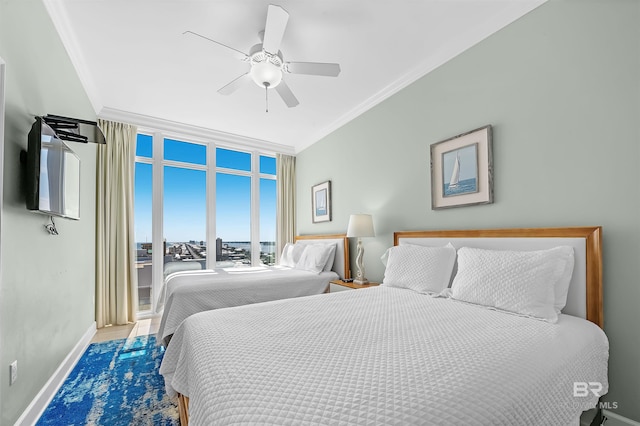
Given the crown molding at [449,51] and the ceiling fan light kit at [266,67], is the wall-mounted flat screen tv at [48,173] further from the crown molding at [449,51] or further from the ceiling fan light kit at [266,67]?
the crown molding at [449,51]

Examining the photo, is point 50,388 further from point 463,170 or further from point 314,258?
point 463,170

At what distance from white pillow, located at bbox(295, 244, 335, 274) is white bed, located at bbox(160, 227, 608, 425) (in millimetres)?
1796

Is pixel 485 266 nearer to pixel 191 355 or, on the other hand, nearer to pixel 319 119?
pixel 191 355

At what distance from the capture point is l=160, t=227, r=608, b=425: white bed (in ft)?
2.69

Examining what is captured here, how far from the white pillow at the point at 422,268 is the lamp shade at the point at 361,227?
604 mm

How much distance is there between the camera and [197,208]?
4.67 meters

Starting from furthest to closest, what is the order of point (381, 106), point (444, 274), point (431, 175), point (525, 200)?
1. point (381, 106)
2. point (431, 175)
3. point (444, 274)
4. point (525, 200)

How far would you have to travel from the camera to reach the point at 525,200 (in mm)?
2074

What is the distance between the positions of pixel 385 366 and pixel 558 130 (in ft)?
6.35

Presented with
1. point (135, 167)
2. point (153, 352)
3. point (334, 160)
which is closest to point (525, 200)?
point (334, 160)

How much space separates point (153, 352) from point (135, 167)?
263cm

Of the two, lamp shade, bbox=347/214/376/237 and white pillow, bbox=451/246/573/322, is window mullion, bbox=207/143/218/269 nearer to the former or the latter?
lamp shade, bbox=347/214/376/237

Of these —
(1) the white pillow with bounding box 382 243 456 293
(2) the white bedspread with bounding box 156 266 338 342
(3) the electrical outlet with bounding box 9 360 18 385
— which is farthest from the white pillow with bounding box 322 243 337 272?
(3) the electrical outlet with bounding box 9 360 18 385

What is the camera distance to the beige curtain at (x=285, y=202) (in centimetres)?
525
